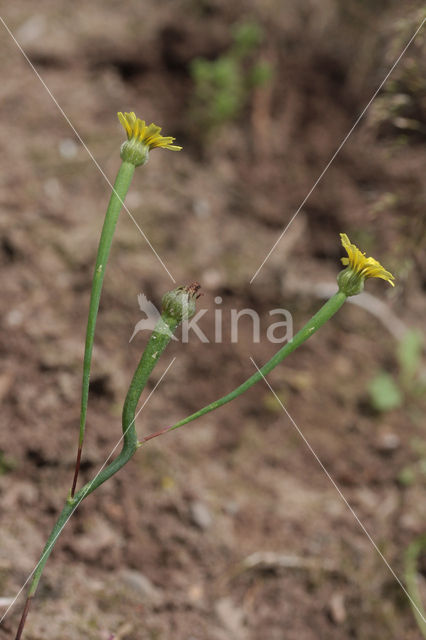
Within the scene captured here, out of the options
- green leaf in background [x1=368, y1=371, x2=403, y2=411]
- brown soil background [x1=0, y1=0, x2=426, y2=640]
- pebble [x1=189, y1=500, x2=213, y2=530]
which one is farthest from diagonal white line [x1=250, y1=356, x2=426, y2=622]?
pebble [x1=189, y1=500, x2=213, y2=530]

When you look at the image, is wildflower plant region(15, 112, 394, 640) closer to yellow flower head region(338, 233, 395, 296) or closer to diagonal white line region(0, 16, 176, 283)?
yellow flower head region(338, 233, 395, 296)

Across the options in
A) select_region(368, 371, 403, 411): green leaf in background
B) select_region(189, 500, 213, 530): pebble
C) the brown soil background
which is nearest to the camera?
the brown soil background

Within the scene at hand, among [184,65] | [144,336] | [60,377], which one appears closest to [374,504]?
[144,336]

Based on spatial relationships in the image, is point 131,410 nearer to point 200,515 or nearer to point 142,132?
point 142,132

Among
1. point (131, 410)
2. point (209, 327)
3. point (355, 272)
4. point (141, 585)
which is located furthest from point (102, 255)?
point (209, 327)

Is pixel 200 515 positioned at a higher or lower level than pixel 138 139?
lower

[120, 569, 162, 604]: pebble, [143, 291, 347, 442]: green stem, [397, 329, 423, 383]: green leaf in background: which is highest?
[397, 329, 423, 383]: green leaf in background
